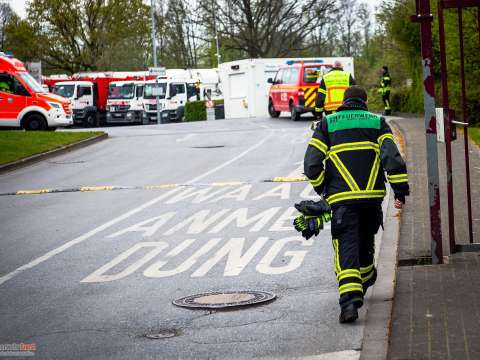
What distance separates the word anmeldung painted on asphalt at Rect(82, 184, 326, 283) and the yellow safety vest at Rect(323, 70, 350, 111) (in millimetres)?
6151

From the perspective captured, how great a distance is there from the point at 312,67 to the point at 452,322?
30.6m

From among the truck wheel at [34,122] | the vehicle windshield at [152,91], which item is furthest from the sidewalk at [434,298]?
the vehicle windshield at [152,91]

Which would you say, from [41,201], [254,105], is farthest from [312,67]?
[41,201]

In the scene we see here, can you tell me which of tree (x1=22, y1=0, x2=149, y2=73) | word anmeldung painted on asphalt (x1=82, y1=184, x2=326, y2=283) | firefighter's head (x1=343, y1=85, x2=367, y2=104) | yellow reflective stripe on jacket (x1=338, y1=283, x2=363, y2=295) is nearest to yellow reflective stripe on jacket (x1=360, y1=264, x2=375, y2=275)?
yellow reflective stripe on jacket (x1=338, y1=283, x2=363, y2=295)

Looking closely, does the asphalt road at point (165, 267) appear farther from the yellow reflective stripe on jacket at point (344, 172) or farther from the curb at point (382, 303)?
the yellow reflective stripe on jacket at point (344, 172)

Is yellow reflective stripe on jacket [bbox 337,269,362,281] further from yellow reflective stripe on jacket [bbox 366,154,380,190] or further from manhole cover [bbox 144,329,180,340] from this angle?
manhole cover [bbox 144,329,180,340]

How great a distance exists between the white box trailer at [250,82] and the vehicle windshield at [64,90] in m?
10.1

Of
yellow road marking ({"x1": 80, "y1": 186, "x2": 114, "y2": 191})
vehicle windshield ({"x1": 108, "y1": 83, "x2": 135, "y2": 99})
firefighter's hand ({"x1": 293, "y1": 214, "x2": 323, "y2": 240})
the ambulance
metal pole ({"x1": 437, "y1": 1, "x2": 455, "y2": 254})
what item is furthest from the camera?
vehicle windshield ({"x1": 108, "y1": 83, "x2": 135, "y2": 99})

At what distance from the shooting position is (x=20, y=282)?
9656 mm

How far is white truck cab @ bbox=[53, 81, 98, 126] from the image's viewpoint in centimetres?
5556

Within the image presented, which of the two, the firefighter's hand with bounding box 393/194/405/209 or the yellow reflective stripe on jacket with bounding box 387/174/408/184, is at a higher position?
the yellow reflective stripe on jacket with bounding box 387/174/408/184

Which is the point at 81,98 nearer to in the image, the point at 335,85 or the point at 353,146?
the point at 335,85

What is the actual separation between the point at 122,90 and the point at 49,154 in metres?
30.5

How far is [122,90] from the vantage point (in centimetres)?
5594
